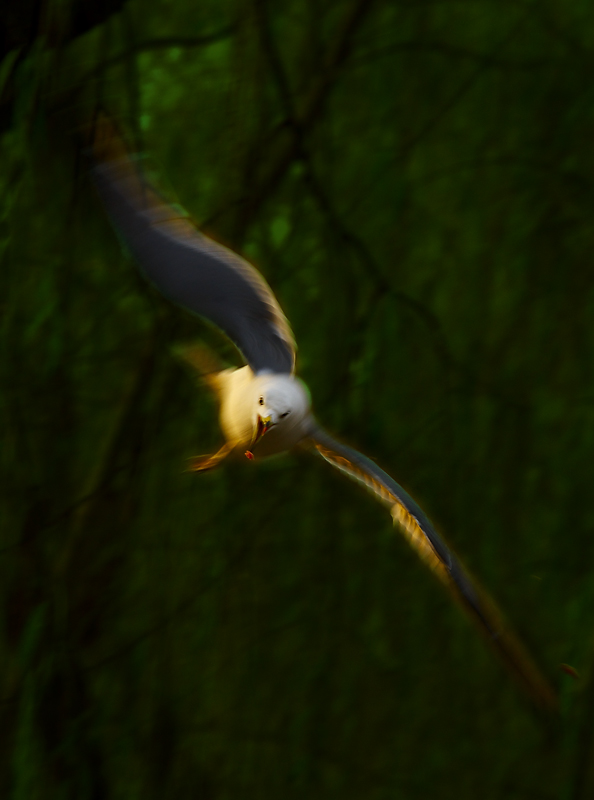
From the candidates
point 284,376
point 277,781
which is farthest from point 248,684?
point 284,376

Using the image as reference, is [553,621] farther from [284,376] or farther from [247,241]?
[284,376]

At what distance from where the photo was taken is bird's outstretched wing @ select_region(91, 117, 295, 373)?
80cm

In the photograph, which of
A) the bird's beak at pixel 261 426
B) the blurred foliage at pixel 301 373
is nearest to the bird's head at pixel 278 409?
the bird's beak at pixel 261 426

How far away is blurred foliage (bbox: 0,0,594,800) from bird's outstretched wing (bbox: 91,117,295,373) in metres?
0.63

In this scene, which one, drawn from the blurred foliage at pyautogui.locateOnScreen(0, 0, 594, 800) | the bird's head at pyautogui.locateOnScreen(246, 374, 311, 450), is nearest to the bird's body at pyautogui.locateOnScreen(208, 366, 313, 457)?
the bird's head at pyautogui.locateOnScreen(246, 374, 311, 450)

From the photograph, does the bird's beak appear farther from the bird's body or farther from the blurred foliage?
the blurred foliage

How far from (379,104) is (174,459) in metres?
0.78

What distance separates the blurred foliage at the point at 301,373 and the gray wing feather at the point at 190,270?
629mm

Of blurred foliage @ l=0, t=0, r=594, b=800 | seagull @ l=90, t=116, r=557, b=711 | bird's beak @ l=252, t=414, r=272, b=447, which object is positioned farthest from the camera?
blurred foliage @ l=0, t=0, r=594, b=800

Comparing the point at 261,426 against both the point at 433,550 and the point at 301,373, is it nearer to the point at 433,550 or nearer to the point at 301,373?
the point at 433,550

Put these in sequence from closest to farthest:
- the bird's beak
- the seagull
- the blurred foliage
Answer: the bird's beak, the seagull, the blurred foliage

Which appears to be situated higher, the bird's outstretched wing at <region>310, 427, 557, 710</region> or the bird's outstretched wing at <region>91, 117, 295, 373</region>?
the bird's outstretched wing at <region>91, 117, 295, 373</region>

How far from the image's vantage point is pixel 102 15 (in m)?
1.44

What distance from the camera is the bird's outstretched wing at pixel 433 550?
0.65 meters
